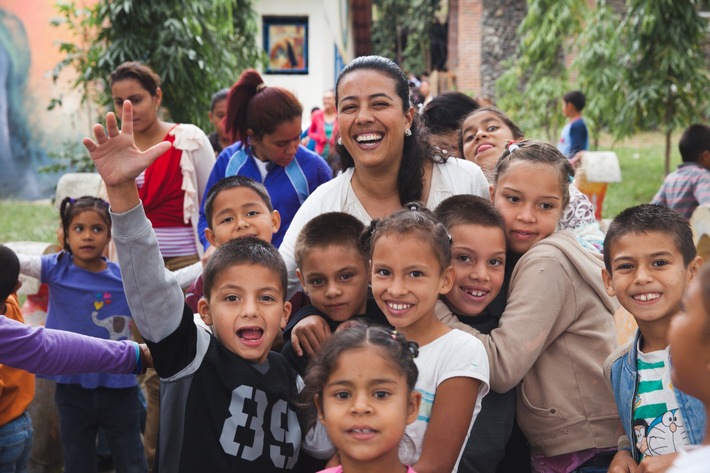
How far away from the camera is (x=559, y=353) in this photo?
8.85 ft

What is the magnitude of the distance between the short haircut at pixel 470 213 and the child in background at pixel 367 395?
61cm

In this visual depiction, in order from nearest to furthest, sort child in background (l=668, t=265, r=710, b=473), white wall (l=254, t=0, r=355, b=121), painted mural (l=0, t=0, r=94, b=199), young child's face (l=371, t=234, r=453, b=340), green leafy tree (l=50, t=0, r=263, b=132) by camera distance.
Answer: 1. child in background (l=668, t=265, r=710, b=473)
2. young child's face (l=371, t=234, r=453, b=340)
3. green leafy tree (l=50, t=0, r=263, b=132)
4. painted mural (l=0, t=0, r=94, b=199)
5. white wall (l=254, t=0, r=355, b=121)

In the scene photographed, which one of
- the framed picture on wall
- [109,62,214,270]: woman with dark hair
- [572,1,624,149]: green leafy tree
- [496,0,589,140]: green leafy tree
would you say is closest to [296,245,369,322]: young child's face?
[109,62,214,270]: woman with dark hair

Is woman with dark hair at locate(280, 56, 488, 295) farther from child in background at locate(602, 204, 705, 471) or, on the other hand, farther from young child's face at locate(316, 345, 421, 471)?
young child's face at locate(316, 345, 421, 471)

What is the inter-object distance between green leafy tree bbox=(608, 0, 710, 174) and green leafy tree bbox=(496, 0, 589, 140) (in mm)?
3565


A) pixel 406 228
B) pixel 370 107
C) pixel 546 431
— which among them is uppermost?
pixel 370 107

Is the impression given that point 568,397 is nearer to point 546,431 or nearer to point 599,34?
point 546,431

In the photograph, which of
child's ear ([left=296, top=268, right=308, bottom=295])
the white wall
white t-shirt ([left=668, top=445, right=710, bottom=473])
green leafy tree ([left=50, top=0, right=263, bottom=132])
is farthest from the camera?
the white wall

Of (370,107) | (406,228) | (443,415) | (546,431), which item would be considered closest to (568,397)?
(546,431)

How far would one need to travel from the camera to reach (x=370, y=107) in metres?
3.19

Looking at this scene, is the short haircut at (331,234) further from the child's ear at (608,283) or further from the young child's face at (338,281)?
the child's ear at (608,283)

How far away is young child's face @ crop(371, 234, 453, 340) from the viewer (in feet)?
8.29

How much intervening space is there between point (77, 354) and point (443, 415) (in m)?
1.19

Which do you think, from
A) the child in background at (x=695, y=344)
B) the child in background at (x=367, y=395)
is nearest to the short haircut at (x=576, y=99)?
the child in background at (x=367, y=395)
